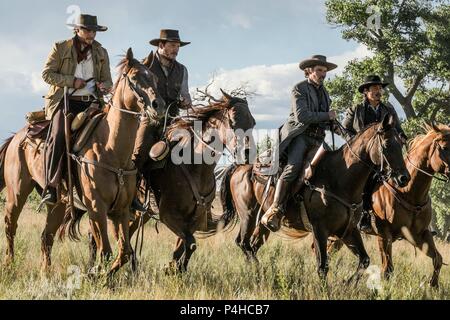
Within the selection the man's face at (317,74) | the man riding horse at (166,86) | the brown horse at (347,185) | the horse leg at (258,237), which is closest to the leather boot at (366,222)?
the brown horse at (347,185)

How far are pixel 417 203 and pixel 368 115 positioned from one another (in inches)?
63.1

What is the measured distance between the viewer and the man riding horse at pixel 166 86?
30.4 ft

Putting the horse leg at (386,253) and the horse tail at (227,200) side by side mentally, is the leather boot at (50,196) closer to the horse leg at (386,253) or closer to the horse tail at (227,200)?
the horse tail at (227,200)

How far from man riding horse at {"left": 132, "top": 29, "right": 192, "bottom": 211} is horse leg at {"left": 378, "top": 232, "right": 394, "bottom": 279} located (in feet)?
11.5

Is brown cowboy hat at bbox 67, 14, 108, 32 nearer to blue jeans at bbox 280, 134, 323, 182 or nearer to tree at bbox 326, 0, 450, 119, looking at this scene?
blue jeans at bbox 280, 134, 323, 182

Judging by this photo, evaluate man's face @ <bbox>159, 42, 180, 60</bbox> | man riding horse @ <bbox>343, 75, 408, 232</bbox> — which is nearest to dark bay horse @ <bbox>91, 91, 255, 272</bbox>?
man's face @ <bbox>159, 42, 180, 60</bbox>

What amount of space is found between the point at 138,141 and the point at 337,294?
3.37 m

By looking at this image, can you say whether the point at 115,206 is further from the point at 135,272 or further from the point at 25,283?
the point at 25,283

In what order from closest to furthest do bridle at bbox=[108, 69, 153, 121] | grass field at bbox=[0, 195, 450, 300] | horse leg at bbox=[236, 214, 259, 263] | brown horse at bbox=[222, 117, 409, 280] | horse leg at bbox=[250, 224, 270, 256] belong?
grass field at bbox=[0, 195, 450, 300] < bridle at bbox=[108, 69, 153, 121] < brown horse at bbox=[222, 117, 409, 280] < horse leg at bbox=[236, 214, 259, 263] < horse leg at bbox=[250, 224, 270, 256]

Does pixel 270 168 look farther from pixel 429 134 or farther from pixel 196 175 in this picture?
pixel 429 134

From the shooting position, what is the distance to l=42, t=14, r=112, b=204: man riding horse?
872cm

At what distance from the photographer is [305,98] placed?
9367mm
